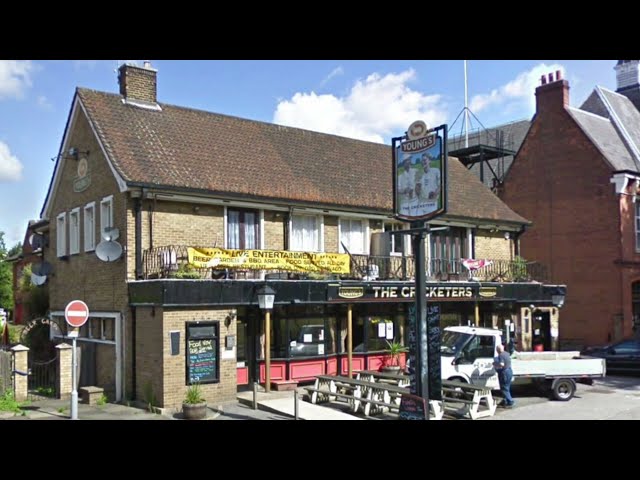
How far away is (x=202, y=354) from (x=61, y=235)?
897cm

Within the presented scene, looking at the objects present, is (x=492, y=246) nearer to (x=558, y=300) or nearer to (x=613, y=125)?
(x=558, y=300)

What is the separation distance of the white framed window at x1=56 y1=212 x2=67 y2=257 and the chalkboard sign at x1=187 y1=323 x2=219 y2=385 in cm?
791

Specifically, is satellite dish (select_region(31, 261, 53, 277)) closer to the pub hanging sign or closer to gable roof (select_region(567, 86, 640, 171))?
the pub hanging sign

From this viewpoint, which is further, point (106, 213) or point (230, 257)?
point (106, 213)

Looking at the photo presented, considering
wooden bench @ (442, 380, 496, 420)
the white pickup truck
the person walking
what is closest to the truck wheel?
the white pickup truck

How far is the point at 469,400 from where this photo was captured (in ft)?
49.2

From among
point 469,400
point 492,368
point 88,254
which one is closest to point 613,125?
point 492,368

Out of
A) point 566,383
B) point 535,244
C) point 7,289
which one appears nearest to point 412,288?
point 566,383

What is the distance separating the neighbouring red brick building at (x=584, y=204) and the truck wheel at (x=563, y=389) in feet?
40.8

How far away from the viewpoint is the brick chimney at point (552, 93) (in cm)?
3081

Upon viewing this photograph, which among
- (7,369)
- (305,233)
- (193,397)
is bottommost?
(193,397)

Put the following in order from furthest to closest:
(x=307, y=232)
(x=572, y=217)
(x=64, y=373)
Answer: (x=572, y=217)
(x=307, y=232)
(x=64, y=373)

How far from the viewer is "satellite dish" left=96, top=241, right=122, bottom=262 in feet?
56.2

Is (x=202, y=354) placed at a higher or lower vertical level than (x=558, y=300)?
lower
